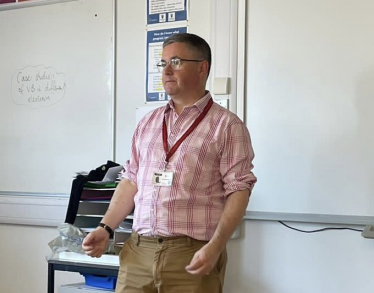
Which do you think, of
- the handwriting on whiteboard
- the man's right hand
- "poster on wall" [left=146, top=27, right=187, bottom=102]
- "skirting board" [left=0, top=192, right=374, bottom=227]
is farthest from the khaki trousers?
the handwriting on whiteboard

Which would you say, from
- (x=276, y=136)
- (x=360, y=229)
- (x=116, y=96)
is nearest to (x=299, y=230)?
(x=360, y=229)

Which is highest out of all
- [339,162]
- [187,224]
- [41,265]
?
[339,162]

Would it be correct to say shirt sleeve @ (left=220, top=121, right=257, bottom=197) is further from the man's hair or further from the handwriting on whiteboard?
the handwriting on whiteboard

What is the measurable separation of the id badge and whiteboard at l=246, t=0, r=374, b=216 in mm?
812

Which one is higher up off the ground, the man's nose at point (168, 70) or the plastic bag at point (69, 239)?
the man's nose at point (168, 70)

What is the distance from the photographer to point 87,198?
2.31 meters

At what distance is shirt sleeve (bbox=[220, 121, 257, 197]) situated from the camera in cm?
161

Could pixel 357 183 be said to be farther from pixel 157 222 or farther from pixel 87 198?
pixel 87 198

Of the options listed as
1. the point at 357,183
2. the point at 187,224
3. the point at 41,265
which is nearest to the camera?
the point at 187,224

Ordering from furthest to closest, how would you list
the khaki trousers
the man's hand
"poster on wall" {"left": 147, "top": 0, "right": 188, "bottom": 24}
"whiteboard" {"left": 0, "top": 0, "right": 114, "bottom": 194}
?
1. "whiteboard" {"left": 0, "top": 0, "right": 114, "bottom": 194}
2. "poster on wall" {"left": 147, "top": 0, "right": 188, "bottom": 24}
3. the khaki trousers
4. the man's hand

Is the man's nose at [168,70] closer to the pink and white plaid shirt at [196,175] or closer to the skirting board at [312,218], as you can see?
the pink and white plaid shirt at [196,175]

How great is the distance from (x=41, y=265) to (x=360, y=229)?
5.77 feet

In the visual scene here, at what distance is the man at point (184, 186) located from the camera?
5.23 ft

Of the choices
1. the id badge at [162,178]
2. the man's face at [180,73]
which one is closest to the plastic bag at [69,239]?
the id badge at [162,178]
